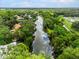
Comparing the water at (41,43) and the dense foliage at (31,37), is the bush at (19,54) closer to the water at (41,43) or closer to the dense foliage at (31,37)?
the dense foliage at (31,37)

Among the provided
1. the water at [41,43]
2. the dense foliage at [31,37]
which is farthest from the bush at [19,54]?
the water at [41,43]

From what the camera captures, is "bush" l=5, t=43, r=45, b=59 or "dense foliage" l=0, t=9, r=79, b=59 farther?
"dense foliage" l=0, t=9, r=79, b=59

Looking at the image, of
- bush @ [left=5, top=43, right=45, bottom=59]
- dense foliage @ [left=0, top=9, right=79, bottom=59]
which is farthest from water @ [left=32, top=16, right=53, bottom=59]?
bush @ [left=5, top=43, right=45, bottom=59]

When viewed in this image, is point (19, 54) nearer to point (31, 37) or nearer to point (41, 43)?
point (41, 43)

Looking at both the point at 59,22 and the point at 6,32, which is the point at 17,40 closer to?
the point at 6,32

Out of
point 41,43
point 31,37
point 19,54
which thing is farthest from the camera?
point 31,37

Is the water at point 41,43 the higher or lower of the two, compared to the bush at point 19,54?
lower

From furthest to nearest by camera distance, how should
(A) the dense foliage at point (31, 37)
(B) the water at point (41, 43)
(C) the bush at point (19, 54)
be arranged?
1. (B) the water at point (41, 43)
2. (A) the dense foliage at point (31, 37)
3. (C) the bush at point (19, 54)

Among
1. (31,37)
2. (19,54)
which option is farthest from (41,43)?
(19,54)

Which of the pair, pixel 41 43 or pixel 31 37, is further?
pixel 31 37

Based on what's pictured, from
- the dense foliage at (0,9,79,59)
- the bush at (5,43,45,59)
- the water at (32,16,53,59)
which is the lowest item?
the water at (32,16,53,59)

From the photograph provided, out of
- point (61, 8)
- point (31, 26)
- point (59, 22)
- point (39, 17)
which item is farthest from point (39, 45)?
point (61, 8)

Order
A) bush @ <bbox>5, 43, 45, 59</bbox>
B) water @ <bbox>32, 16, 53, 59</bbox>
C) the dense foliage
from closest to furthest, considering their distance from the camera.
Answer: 1. bush @ <bbox>5, 43, 45, 59</bbox>
2. the dense foliage
3. water @ <bbox>32, 16, 53, 59</bbox>

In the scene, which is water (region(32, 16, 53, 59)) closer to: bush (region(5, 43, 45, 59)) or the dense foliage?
the dense foliage
